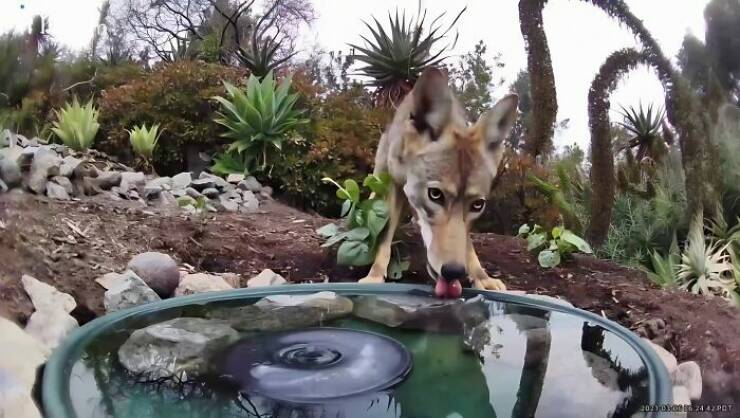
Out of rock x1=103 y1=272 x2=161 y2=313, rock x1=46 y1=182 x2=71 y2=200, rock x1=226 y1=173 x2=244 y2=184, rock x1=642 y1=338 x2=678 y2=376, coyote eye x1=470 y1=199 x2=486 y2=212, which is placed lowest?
rock x1=642 y1=338 x2=678 y2=376

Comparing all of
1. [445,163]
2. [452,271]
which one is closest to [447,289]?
[452,271]

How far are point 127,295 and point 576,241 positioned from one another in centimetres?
142

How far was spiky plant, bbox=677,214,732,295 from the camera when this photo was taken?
5.75 feet

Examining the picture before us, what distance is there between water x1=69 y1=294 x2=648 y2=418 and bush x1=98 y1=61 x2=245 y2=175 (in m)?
1.17

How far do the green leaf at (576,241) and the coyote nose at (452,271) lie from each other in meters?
0.54

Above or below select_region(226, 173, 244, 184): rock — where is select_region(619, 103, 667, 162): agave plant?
above

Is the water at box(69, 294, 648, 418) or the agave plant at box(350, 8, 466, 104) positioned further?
the agave plant at box(350, 8, 466, 104)

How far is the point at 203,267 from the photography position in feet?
6.89

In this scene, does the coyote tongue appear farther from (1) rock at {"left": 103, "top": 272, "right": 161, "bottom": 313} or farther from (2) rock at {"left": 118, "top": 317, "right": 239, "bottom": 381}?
(1) rock at {"left": 103, "top": 272, "right": 161, "bottom": 313}

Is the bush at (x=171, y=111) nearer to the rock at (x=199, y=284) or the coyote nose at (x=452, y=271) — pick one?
the rock at (x=199, y=284)

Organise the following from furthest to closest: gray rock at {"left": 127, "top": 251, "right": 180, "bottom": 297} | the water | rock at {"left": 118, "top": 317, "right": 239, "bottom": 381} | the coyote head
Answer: gray rock at {"left": 127, "top": 251, "right": 180, "bottom": 297}
the coyote head
rock at {"left": 118, "top": 317, "right": 239, "bottom": 381}
the water


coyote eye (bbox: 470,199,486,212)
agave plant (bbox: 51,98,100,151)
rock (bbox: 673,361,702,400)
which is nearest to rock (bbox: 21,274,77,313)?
agave plant (bbox: 51,98,100,151)

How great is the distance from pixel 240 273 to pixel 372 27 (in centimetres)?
101

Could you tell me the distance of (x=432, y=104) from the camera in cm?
178
